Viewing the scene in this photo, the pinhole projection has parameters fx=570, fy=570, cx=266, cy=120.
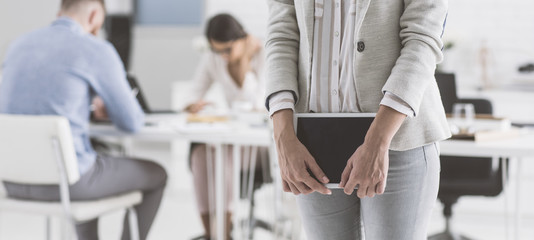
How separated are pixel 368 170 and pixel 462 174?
1910mm

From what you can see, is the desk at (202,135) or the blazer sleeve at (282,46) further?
the desk at (202,135)

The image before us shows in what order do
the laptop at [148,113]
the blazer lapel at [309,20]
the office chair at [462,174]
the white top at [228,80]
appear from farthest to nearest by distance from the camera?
the white top at [228,80] < the office chair at [462,174] < the laptop at [148,113] < the blazer lapel at [309,20]

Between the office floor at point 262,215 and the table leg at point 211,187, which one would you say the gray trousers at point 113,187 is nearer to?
the table leg at point 211,187

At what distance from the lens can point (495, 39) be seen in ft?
13.7

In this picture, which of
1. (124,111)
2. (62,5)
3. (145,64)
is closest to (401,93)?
(124,111)

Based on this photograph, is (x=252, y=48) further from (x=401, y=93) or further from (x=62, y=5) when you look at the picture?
(x=401, y=93)

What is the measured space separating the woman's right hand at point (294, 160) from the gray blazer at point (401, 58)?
7 cm

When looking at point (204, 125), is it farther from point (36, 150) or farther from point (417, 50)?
point (417, 50)

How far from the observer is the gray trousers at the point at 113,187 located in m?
2.03

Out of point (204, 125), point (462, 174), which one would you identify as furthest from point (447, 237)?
point (204, 125)

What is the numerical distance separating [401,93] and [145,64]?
495 cm

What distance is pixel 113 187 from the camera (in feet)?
6.98

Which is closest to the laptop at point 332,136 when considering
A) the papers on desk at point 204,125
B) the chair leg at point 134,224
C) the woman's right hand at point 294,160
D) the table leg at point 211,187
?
the woman's right hand at point 294,160

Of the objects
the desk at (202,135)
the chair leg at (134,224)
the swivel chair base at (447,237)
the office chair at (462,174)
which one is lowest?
the swivel chair base at (447,237)
